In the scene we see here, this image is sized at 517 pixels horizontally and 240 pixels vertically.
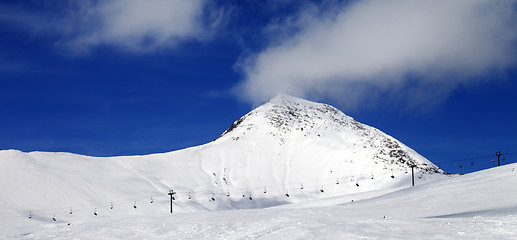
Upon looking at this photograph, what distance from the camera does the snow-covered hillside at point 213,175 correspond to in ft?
360

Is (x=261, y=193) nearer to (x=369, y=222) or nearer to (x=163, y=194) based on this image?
(x=163, y=194)

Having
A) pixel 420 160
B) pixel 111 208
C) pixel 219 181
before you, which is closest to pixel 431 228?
pixel 111 208

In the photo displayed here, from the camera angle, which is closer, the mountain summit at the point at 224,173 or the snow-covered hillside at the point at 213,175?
the snow-covered hillside at the point at 213,175

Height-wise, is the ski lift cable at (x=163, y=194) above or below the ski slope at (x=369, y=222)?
below

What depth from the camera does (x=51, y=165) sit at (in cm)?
12581

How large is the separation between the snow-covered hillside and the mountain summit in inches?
10.8

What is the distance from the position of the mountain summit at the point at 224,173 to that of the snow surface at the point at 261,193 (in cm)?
37

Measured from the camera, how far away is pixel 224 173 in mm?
162375

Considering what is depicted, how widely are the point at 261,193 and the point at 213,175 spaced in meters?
17.8

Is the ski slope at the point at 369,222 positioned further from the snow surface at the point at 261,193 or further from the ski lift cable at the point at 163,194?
the ski lift cable at the point at 163,194

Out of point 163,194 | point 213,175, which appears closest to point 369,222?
point 163,194

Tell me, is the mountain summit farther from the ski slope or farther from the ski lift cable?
the ski slope

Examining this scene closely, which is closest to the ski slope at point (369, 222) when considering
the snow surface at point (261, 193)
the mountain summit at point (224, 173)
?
the snow surface at point (261, 193)

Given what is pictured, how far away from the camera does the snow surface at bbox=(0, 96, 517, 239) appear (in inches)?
1259
